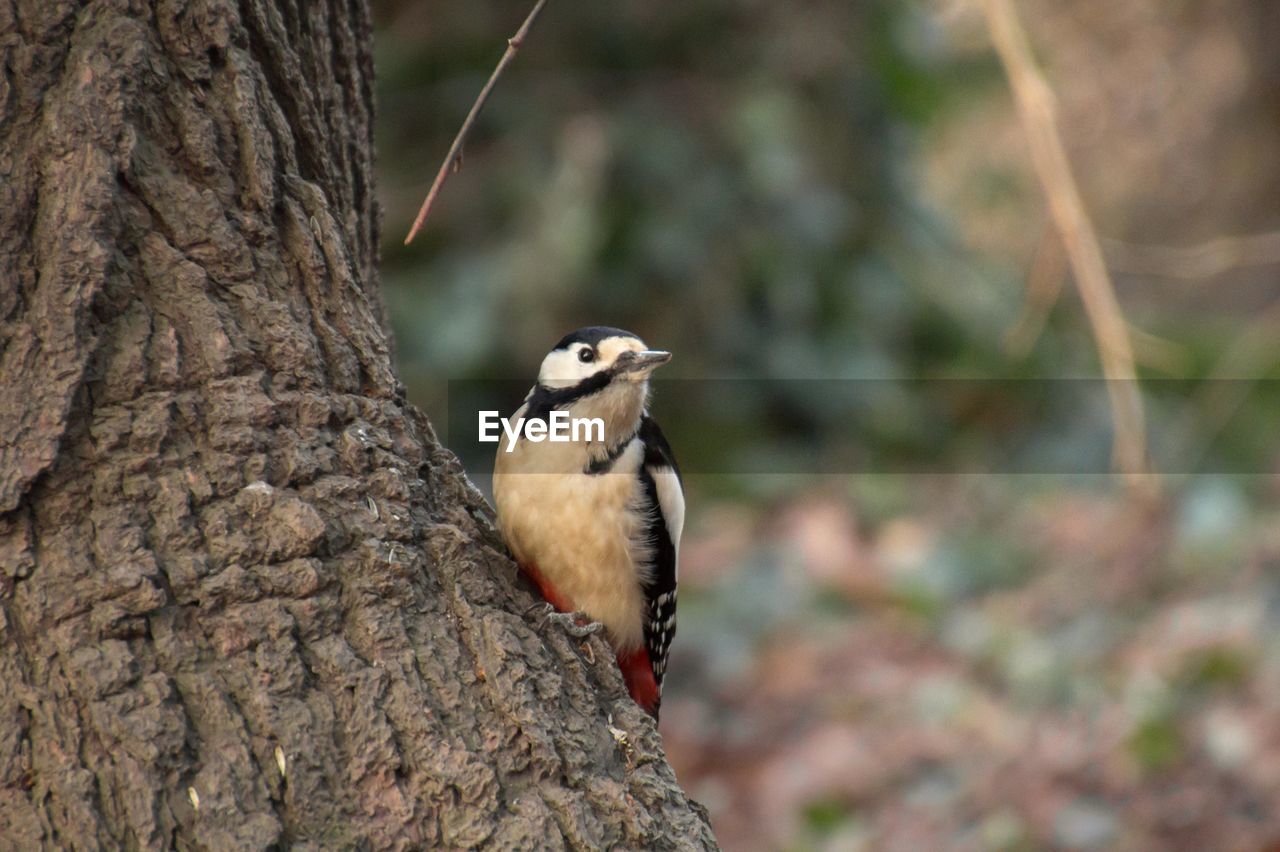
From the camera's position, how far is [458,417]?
305 inches

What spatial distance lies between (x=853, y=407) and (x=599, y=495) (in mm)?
4894

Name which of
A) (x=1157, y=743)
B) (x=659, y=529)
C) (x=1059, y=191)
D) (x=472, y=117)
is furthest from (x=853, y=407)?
(x=472, y=117)

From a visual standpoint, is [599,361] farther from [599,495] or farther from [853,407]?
Result: [853,407]

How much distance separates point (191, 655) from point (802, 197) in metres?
6.16

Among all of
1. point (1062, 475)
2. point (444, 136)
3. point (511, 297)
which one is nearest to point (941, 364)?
point (1062, 475)

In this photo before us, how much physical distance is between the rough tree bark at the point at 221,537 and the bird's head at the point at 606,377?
2.93 ft

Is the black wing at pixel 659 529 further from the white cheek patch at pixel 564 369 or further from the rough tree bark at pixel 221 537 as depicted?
the rough tree bark at pixel 221 537

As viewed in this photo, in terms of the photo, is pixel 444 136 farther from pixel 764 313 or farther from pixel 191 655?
pixel 191 655

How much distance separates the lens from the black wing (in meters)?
3.37

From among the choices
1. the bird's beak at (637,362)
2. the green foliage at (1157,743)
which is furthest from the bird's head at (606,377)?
the green foliage at (1157,743)

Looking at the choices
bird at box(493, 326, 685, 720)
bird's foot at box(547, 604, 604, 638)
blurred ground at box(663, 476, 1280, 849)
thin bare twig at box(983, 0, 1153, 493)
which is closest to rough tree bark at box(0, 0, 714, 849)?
bird's foot at box(547, 604, 604, 638)

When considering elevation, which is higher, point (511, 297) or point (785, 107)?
point (785, 107)

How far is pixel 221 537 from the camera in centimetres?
215

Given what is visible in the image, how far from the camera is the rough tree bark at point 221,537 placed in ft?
6.59
